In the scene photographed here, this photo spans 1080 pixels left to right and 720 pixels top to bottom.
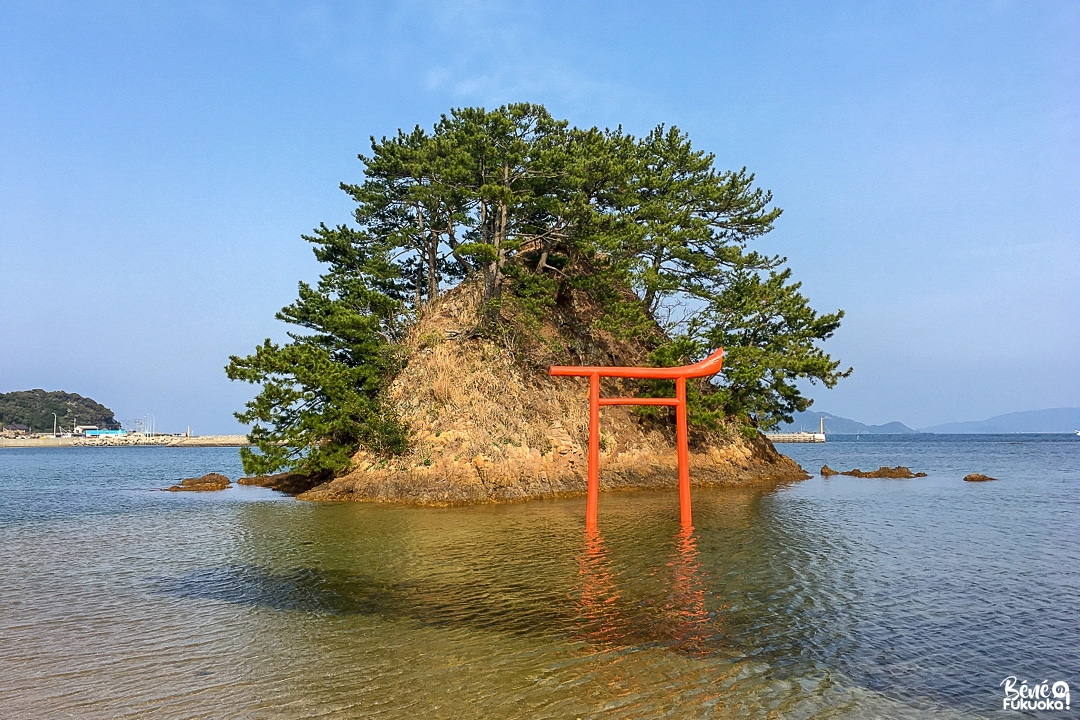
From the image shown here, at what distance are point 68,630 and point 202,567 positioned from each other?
4.52m

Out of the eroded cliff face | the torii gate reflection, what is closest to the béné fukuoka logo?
the torii gate reflection

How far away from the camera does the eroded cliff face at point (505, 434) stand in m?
25.5

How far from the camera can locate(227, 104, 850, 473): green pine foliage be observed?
27.1 meters

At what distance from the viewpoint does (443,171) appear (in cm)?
2752

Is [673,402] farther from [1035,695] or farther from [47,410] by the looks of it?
[47,410]

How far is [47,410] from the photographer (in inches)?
5123

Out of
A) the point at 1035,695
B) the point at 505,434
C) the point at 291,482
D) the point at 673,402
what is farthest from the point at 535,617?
the point at 291,482

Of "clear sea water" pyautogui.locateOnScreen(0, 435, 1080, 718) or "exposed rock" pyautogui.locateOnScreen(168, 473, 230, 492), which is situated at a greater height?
"clear sea water" pyautogui.locateOnScreen(0, 435, 1080, 718)

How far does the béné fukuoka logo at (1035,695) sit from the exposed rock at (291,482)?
2668 centimetres

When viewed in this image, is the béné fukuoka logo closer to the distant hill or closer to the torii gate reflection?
the torii gate reflection

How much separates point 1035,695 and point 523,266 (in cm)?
2760

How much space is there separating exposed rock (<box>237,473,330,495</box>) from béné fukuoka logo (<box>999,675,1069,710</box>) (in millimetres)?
26676

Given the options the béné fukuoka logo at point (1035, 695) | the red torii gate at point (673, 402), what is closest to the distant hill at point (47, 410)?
the red torii gate at point (673, 402)

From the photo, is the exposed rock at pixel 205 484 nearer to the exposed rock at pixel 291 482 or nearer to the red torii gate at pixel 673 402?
the exposed rock at pixel 291 482
